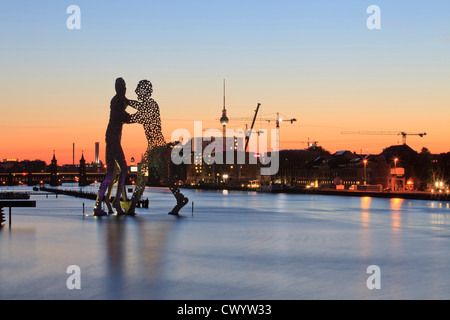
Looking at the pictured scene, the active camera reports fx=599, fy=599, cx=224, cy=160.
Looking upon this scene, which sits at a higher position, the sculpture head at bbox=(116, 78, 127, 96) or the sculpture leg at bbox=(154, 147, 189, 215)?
the sculpture head at bbox=(116, 78, 127, 96)

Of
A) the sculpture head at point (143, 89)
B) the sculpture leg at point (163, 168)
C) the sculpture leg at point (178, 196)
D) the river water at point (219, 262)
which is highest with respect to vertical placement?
the sculpture head at point (143, 89)

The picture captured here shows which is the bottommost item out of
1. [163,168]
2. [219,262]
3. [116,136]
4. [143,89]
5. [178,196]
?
[219,262]

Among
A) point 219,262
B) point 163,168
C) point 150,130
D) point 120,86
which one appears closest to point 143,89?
point 120,86

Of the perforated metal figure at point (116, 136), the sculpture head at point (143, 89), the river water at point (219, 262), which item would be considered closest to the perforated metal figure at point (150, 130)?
the sculpture head at point (143, 89)

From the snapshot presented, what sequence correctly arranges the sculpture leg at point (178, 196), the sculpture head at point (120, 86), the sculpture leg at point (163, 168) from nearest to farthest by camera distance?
the sculpture head at point (120, 86) < the sculpture leg at point (163, 168) < the sculpture leg at point (178, 196)

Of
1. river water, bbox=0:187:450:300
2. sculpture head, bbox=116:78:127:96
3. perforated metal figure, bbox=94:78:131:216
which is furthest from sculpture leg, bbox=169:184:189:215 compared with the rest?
sculpture head, bbox=116:78:127:96

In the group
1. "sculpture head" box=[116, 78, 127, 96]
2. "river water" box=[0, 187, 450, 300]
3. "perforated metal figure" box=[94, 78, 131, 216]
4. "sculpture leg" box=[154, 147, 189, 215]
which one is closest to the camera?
"river water" box=[0, 187, 450, 300]

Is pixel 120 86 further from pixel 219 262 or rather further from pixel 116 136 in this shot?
pixel 219 262

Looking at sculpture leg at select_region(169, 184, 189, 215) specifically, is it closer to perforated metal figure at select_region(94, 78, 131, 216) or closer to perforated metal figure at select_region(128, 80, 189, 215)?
perforated metal figure at select_region(128, 80, 189, 215)

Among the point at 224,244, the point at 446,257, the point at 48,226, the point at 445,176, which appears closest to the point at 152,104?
the point at 48,226

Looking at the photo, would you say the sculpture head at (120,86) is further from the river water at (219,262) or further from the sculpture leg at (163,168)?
the river water at (219,262)
